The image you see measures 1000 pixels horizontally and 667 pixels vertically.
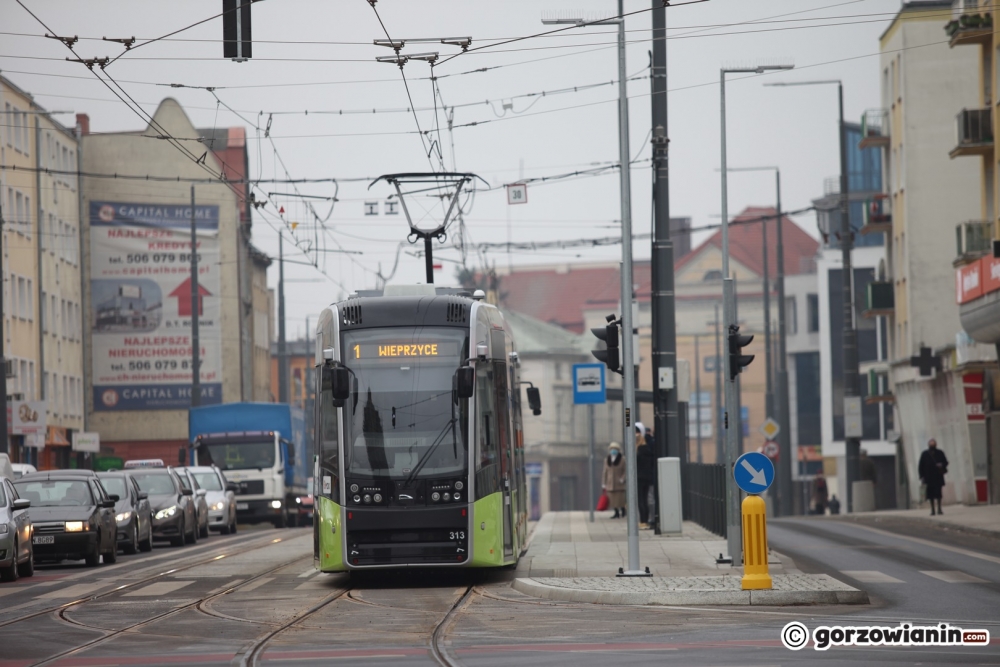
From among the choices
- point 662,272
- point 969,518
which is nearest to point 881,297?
point 969,518

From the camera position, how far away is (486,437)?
20.3m

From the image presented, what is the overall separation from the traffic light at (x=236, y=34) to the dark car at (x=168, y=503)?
58.0ft

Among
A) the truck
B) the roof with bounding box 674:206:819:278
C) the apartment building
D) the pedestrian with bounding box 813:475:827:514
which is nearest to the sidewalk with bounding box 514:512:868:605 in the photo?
the truck

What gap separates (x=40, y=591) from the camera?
21234 mm

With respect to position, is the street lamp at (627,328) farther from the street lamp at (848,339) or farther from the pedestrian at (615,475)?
the street lamp at (848,339)

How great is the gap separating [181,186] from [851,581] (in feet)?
200

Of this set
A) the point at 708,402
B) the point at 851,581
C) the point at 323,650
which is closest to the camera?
the point at 323,650

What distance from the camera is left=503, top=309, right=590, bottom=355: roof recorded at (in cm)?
10394

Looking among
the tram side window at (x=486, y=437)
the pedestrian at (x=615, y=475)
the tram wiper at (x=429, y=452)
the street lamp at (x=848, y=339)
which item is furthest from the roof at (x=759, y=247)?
the tram wiper at (x=429, y=452)

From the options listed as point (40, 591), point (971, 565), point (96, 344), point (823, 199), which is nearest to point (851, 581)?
point (971, 565)

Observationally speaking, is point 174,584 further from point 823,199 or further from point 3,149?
point 823,199

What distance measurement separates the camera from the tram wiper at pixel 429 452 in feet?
65.2

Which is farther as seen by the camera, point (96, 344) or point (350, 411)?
point (96, 344)

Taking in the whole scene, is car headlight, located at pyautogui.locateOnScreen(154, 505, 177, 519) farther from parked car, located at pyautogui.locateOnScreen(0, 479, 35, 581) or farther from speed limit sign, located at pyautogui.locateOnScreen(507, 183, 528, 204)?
parked car, located at pyautogui.locateOnScreen(0, 479, 35, 581)
